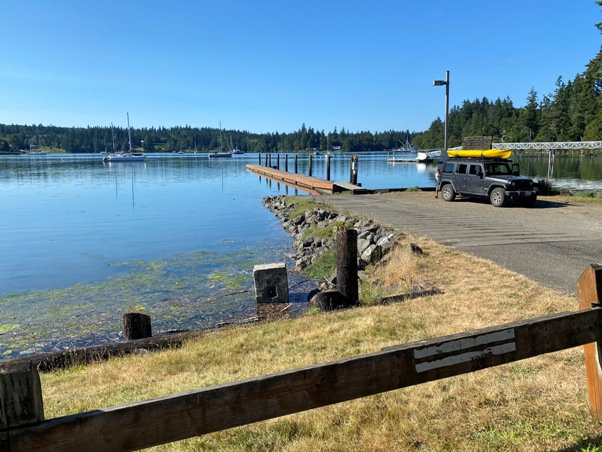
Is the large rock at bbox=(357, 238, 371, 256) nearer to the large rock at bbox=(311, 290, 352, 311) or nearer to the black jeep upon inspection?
the large rock at bbox=(311, 290, 352, 311)

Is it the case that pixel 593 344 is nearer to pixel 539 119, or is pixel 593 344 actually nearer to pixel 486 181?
pixel 486 181

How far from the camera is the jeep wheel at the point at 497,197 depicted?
1890 cm

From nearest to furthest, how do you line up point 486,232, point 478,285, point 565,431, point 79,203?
point 565,431
point 478,285
point 486,232
point 79,203

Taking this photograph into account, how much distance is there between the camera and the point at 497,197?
63.0 feet

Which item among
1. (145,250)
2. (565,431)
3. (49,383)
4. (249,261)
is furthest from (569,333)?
(145,250)

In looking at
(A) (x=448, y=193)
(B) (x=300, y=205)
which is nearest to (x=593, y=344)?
(A) (x=448, y=193)

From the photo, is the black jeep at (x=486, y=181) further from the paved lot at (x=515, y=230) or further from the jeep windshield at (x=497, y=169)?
the paved lot at (x=515, y=230)

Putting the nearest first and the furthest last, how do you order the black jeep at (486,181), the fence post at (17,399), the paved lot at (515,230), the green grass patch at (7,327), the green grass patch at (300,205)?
the fence post at (17,399) → the paved lot at (515,230) → the green grass patch at (7,327) → the black jeep at (486,181) → the green grass patch at (300,205)

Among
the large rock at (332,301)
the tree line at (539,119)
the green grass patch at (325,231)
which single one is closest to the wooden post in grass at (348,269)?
the large rock at (332,301)

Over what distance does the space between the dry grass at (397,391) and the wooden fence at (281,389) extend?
853 mm

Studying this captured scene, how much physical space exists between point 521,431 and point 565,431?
0.31m

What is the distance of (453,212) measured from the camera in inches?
703

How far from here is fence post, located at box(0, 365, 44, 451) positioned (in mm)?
1862

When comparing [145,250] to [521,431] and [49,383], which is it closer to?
[49,383]
